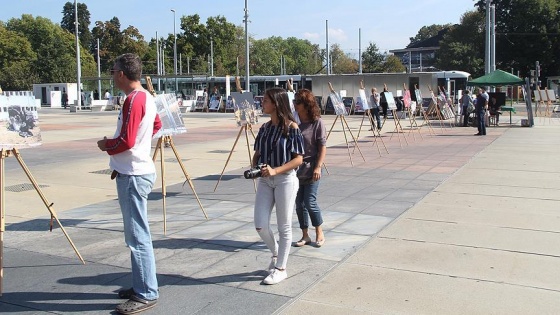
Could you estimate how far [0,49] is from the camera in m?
76.9

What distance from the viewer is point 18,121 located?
5473mm

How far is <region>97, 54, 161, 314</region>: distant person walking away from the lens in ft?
14.0

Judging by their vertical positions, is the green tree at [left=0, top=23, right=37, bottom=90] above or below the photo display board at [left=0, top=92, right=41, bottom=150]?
Result: above

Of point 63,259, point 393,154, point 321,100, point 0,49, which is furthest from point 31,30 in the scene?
point 63,259

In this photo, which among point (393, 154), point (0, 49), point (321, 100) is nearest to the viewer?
point (393, 154)

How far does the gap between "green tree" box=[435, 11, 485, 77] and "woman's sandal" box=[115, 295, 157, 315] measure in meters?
67.1

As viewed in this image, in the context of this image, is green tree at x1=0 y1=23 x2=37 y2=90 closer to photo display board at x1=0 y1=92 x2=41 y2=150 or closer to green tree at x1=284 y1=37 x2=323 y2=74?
green tree at x1=284 y1=37 x2=323 y2=74

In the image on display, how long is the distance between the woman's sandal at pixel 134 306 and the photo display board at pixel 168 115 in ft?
11.0

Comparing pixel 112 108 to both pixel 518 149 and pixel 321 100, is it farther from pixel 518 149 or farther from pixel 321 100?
pixel 518 149

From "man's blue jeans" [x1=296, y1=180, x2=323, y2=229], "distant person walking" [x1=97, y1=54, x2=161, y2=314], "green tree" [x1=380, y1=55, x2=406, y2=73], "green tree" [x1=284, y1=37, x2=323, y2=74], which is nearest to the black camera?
"distant person walking" [x1=97, y1=54, x2=161, y2=314]

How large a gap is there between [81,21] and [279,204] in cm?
13013

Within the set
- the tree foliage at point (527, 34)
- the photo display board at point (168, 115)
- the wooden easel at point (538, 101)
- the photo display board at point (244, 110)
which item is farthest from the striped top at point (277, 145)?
the tree foliage at point (527, 34)

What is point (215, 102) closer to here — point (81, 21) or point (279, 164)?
point (279, 164)

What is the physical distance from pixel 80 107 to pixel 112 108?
261 cm
